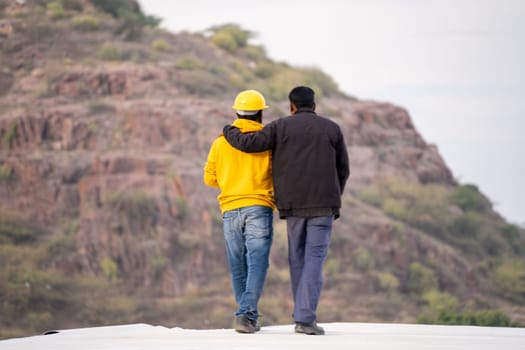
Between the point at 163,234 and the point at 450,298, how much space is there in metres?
10.4

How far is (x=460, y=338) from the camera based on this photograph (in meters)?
8.00

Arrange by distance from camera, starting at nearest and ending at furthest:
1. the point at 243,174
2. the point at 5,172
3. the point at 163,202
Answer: the point at 243,174, the point at 163,202, the point at 5,172

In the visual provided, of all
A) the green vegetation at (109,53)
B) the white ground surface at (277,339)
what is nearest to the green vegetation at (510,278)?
the green vegetation at (109,53)

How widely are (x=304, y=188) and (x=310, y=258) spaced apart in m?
0.52

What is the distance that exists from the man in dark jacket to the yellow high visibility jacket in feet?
0.32

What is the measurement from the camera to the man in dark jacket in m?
8.04

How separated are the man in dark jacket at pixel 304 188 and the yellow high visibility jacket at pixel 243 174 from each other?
97 mm

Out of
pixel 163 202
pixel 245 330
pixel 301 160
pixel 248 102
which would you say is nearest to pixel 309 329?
pixel 245 330

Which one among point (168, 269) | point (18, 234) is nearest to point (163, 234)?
point (168, 269)

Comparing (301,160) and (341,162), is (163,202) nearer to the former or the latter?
(341,162)

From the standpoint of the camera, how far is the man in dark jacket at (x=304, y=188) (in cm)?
804

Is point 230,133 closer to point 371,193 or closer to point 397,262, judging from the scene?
point 397,262

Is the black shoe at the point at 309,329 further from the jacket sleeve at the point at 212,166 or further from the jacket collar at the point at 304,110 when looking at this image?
the jacket collar at the point at 304,110

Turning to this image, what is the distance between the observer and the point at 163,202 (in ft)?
128
